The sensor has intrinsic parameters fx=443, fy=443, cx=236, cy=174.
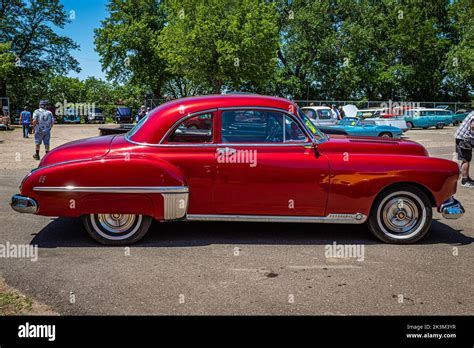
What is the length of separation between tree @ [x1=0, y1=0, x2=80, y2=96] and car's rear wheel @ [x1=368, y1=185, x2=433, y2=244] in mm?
46651

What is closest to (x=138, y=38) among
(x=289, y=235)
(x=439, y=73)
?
(x=439, y=73)

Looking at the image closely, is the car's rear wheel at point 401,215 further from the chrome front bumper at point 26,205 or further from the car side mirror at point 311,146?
the chrome front bumper at point 26,205

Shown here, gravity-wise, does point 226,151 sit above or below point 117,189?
above

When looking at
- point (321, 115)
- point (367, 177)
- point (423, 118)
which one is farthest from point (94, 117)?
point (367, 177)

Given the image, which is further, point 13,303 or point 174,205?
point 174,205

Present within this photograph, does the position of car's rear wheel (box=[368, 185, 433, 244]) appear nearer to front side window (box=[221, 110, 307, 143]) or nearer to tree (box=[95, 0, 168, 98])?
front side window (box=[221, 110, 307, 143])

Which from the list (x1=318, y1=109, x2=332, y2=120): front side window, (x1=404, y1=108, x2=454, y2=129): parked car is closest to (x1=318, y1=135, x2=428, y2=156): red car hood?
(x1=318, y1=109, x2=332, y2=120): front side window

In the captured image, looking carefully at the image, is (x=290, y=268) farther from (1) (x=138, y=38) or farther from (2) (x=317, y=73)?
(2) (x=317, y=73)

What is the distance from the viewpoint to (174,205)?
16.6 feet

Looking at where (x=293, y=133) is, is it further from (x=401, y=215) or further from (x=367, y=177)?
(x=401, y=215)

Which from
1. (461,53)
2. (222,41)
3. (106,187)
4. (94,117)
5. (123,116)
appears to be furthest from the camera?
(94,117)

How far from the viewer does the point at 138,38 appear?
147ft

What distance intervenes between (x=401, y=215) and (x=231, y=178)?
6.94 feet
